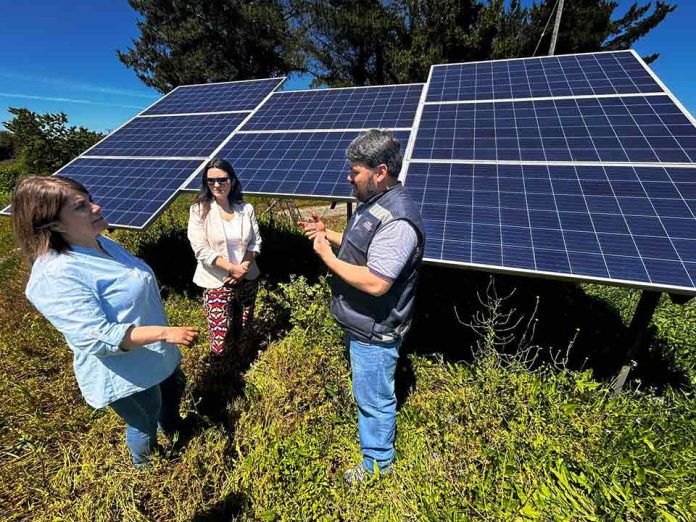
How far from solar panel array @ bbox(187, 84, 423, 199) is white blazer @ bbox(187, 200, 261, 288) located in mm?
891

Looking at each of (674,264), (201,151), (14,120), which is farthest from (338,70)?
(674,264)

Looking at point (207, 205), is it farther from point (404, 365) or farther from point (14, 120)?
point (14, 120)

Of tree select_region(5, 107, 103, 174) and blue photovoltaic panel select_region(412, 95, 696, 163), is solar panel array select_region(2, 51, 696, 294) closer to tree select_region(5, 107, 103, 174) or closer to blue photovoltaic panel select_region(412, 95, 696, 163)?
blue photovoltaic panel select_region(412, 95, 696, 163)

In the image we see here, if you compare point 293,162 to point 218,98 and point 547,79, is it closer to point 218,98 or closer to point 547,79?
point 218,98

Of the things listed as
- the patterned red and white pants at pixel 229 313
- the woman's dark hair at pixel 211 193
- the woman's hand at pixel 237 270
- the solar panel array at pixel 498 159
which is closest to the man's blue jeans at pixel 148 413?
the patterned red and white pants at pixel 229 313

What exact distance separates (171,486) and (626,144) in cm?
546

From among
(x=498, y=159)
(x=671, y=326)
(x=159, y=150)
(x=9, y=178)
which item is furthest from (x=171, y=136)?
(x=9, y=178)

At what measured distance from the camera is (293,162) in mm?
4711

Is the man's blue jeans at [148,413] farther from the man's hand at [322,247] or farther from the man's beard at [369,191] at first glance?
the man's beard at [369,191]

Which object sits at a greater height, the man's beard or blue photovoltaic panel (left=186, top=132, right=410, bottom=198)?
the man's beard

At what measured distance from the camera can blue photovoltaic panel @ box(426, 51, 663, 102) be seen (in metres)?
4.71

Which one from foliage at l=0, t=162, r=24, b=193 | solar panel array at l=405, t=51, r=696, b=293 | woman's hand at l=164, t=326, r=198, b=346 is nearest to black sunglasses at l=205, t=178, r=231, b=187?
woman's hand at l=164, t=326, r=198, b=346

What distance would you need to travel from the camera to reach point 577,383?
9.48 feet

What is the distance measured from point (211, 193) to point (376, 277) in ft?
7.44
